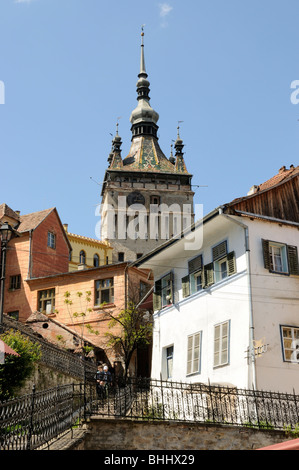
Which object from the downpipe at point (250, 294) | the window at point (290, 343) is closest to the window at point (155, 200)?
the downpipe at point (250, 294)

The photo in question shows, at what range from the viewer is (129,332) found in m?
36.2

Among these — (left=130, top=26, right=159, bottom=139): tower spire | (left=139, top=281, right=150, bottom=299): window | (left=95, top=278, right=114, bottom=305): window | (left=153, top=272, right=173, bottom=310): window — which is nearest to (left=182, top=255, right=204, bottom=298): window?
(left=153, top=272, right=173, bottom=310): window

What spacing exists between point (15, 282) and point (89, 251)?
33772 mm

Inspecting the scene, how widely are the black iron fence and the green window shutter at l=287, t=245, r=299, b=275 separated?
5.33 meters

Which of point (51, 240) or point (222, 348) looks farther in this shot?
point (51, 240)

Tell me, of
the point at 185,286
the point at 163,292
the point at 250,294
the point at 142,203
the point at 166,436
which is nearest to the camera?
the point at 166,436

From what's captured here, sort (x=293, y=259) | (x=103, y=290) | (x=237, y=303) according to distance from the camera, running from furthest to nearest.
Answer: (x=103, y=290), (x=293, y=259), (x=237, y=303)

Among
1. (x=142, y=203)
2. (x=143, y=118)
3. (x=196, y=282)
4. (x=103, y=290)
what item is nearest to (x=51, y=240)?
(x=103, y=290)

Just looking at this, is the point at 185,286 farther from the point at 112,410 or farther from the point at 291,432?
the point at 112,410

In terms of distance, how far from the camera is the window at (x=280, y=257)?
23344mm

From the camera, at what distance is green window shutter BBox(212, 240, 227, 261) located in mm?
24541

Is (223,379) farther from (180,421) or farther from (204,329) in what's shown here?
(180,421)

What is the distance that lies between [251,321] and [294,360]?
2132 millimetres

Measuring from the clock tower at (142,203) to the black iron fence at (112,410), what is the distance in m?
57.8
